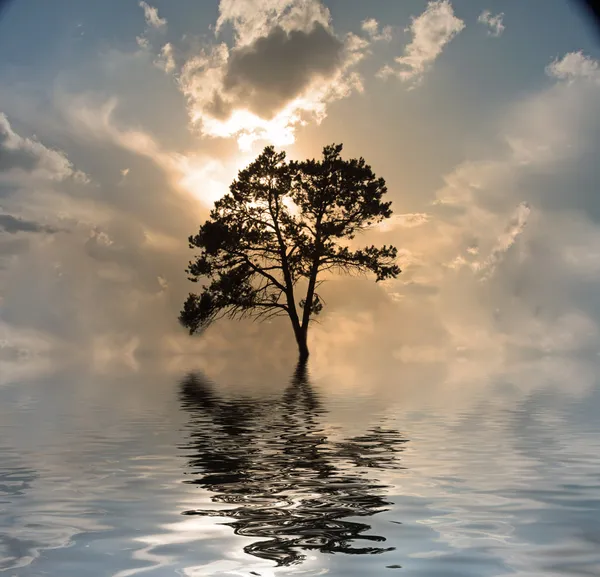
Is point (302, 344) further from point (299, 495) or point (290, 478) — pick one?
point (299, 495)

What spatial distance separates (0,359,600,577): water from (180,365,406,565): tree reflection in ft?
0.08

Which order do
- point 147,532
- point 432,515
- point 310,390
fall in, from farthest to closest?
point 310,390, point 432,515, point 147,532

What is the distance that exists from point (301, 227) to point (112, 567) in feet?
136

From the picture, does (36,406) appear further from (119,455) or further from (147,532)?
(147,532)

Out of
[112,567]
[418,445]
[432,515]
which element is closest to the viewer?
[112,567]

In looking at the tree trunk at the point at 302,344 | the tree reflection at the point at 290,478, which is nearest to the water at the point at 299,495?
the tree reflection at the point at 290,478

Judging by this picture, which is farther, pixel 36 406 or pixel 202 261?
pixel 202 261

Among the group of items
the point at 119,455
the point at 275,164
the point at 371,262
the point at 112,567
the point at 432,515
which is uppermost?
the point at 275,164

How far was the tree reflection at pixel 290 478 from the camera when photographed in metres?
5.58

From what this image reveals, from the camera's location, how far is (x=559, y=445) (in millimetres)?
11336

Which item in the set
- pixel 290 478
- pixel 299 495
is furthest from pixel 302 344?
pixel 299 495

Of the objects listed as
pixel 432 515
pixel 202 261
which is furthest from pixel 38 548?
pixel 202 261

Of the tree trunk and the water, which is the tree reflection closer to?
the water

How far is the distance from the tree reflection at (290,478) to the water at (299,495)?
0.08 ft
